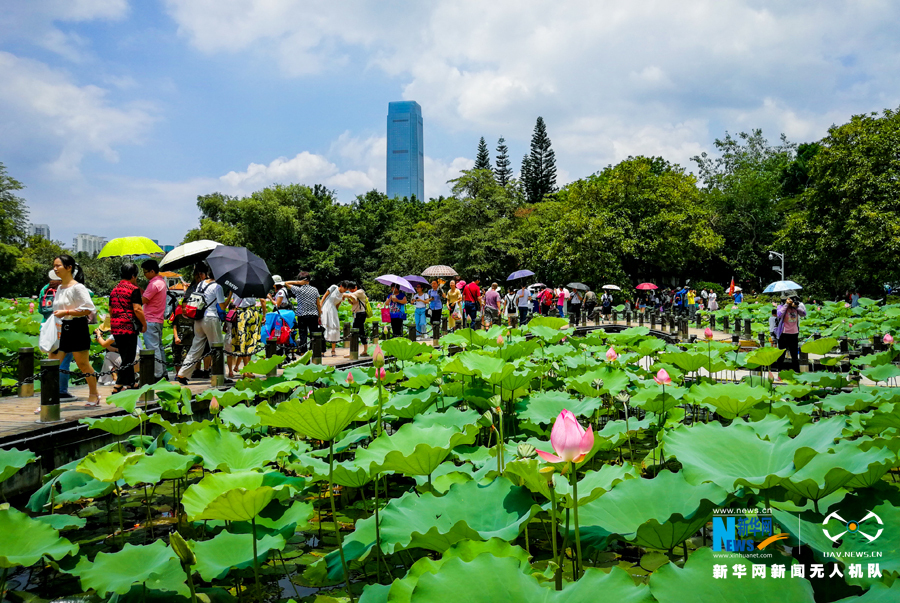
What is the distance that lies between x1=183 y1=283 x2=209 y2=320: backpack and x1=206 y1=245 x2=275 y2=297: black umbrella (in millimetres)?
259

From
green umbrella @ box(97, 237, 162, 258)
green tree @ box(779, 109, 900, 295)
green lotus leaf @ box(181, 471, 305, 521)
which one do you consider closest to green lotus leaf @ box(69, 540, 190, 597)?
green lotus leaf @ box(181, 471, 305, 521)

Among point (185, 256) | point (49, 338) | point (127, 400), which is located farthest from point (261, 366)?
point (185, 256)

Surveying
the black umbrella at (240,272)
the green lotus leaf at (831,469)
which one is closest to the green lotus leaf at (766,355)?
the green lotus leaf at (831,469)

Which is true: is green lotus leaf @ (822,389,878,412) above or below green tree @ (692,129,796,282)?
below

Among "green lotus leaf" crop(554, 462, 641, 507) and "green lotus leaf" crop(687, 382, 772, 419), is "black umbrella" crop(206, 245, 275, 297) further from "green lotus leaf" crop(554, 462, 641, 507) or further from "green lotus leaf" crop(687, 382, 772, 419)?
"green lotus leaf" crop(554, 462, 641, 507)

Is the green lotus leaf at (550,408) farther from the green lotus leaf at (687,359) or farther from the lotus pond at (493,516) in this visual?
the green lotus leaf at (687,359)

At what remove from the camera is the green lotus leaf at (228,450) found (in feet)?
7.59

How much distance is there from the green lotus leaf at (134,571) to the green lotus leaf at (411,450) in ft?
2.21

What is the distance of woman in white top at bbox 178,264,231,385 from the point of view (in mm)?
5914

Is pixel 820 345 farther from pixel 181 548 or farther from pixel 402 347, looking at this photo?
pixel 181 548

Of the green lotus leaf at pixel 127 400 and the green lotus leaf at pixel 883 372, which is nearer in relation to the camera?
the green lotus leaf at pixel 127 400

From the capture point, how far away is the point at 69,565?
2.09 metres

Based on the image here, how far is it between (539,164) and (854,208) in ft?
84.9

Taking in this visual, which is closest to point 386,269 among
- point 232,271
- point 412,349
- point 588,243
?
point 588,243
